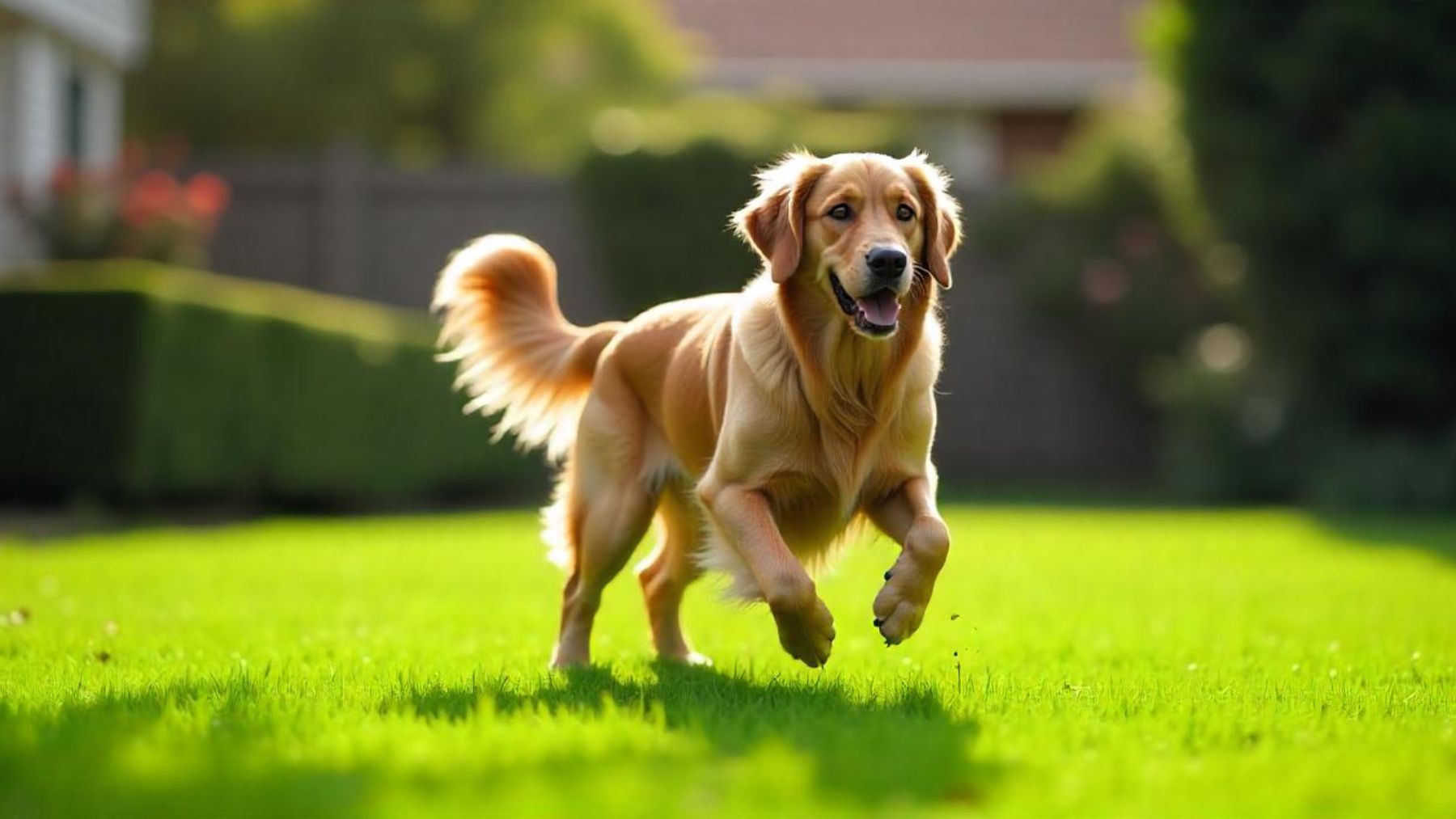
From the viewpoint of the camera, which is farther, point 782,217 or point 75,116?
point 75,116

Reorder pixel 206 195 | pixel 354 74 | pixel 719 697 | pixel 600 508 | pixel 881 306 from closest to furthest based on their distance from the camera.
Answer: pixel 719 697
pixel 881 306
pixel 600 508
pixel 206 195
pixel 354 74

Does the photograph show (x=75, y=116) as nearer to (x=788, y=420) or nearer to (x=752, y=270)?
(x=752, y=270)

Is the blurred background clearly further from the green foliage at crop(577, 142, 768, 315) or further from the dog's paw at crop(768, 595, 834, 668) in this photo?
the dog's paw at crop(768, 595, 834, 668)

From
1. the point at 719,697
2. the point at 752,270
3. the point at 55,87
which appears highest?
the point at 55,87

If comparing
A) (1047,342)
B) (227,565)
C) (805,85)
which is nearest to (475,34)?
(805,85)

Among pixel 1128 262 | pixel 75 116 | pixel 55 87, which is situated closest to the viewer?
pixel 55 87

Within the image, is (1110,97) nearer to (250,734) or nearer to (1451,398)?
(1451,398)

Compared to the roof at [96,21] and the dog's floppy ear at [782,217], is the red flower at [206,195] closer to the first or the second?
the roof at [96,21]

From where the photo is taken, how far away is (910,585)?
4543 millimetres

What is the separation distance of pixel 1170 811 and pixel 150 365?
9.51 m

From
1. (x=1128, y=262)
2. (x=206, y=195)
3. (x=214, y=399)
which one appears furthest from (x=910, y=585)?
(x=1128, y=262)

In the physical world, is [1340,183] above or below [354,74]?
below

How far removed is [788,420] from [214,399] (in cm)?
806

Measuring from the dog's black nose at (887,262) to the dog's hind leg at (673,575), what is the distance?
135 centimetres
